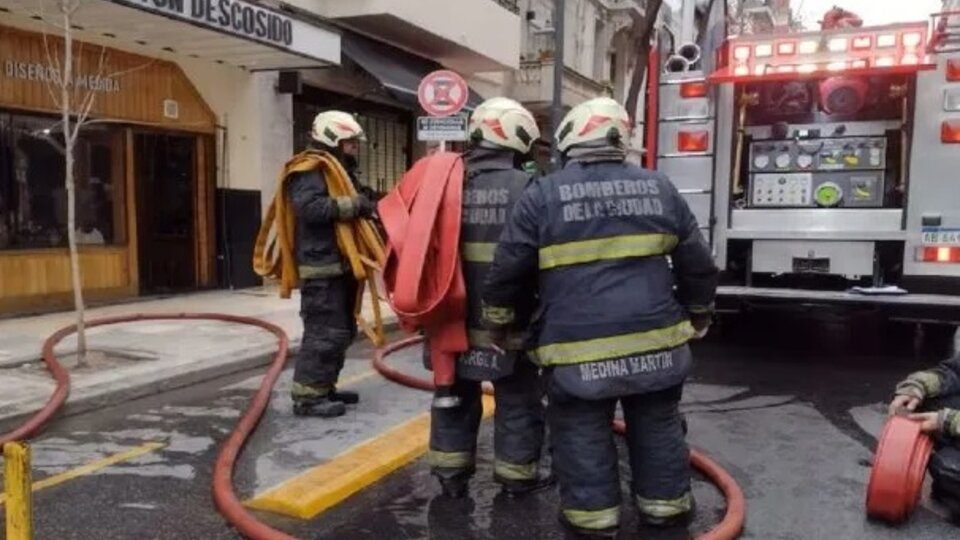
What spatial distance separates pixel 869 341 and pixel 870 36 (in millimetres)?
2862

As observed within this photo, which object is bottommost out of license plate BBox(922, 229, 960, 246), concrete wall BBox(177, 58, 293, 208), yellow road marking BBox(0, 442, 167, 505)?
yellow road marking BBox(0, 442, 167, 505)

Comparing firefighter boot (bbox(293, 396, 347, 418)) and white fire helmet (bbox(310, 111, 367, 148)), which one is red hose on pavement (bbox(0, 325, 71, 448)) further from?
white fire helmet (bbox(310, 111, 367, 148))

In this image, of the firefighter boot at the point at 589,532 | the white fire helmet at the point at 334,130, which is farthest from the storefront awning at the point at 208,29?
the firefighter boot at the point at 589,532

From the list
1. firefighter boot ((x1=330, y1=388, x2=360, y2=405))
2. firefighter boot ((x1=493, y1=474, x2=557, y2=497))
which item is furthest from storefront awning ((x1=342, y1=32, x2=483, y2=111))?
firefighter boot ((x1=493, y1=474, x2=557, y2=497))

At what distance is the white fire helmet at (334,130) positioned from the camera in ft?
16.3

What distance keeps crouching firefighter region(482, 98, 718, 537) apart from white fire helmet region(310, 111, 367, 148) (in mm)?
2049

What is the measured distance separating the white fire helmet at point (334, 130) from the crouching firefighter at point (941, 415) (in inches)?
124

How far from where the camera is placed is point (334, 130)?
4973 millimetres

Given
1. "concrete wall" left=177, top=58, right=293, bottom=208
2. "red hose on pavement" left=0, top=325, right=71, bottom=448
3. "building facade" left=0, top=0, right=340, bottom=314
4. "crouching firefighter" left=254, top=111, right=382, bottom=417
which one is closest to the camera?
"red hose on pavement" left=0, top=325, right=71, bottom=448

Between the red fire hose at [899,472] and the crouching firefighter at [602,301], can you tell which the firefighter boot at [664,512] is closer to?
the crouching firefighter at [602,301]

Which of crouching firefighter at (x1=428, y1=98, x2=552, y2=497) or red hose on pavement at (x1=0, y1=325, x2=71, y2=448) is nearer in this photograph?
crouching firefighter at (x1=428, y1=98, x2=552, y2=497)

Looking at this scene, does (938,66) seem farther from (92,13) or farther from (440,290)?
(92,13)

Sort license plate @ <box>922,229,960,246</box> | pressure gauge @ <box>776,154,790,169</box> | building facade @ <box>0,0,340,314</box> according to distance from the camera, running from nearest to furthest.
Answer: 1. license plate @ <box>922,229,960,246</box>
2. pressure gauge @ <box>776,154,790,169</box>
3. building facade @ <box>0,0,340,314</box>

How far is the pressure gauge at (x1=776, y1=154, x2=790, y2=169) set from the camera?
6832mm
